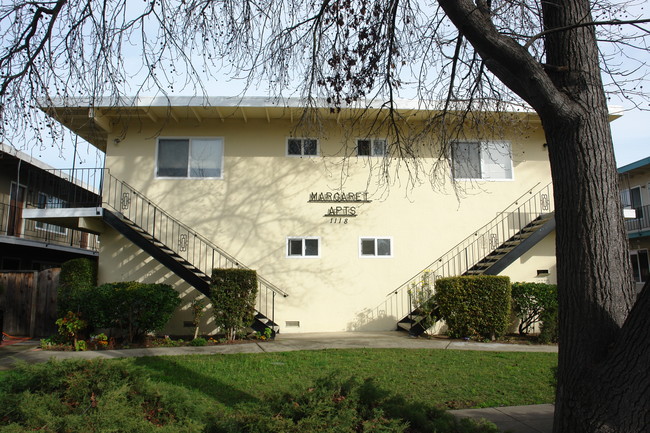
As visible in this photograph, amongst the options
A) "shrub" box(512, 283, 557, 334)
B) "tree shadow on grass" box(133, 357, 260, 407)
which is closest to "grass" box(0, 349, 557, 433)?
"tree shadow on grass" box(133, 357, 260, 407)

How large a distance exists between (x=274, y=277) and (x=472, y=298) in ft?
16.8

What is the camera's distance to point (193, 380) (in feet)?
23.8

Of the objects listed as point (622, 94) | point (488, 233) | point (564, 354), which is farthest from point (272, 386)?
point (488, 233)

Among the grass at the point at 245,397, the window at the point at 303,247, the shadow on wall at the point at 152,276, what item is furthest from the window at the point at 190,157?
the grass at the point at 245,397

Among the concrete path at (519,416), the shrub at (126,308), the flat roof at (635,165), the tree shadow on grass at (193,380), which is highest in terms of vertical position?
the flat roof at (635,165)

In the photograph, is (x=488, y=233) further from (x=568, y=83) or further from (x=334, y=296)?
(x=568, y=83)

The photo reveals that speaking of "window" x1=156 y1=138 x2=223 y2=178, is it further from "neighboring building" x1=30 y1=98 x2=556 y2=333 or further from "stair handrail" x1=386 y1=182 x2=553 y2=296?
"stair handrail" x1=386 y1=182 x2=553 y2=296

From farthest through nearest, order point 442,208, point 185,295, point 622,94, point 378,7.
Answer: point 442,208, point 185,295, point 378,7, point 622,94

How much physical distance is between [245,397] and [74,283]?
24.2 ft

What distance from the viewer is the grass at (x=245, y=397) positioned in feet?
13.4

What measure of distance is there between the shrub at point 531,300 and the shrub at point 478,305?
675 millimetres

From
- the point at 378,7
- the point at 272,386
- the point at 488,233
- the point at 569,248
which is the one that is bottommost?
the point at 272,386

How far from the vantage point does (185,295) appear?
1266 centimetres

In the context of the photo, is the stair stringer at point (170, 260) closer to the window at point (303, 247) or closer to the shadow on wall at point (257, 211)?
the shadow on wall at point (257, 211)
